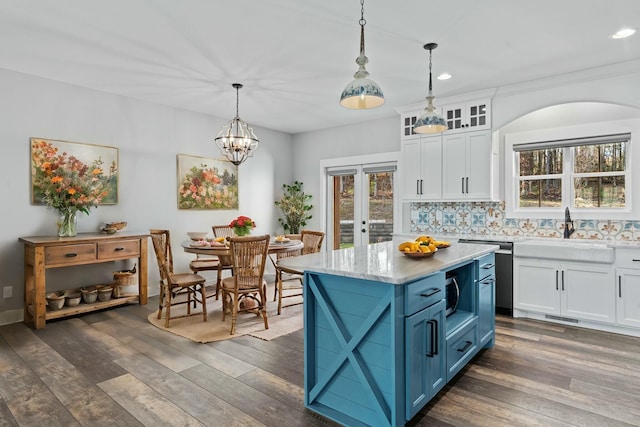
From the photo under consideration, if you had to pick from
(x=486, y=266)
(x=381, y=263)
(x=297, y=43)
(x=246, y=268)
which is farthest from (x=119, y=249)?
(x=486, y=266)

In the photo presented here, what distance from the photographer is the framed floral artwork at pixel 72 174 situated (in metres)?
4.19

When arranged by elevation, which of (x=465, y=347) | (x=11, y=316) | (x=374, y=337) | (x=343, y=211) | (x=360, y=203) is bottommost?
(x=11, y=316)

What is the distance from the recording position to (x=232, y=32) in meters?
3.16

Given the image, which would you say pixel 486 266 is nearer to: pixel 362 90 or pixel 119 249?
pixel 362 90

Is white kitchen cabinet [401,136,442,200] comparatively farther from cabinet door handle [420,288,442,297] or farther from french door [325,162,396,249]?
cabinet door handle [420,288,442,297]

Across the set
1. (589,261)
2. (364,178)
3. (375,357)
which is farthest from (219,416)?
(364,178)

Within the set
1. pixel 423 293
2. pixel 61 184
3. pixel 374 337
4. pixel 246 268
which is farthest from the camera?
pixel 61 184

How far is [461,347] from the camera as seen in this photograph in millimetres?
2715

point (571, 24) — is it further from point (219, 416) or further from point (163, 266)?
point (163, 266)

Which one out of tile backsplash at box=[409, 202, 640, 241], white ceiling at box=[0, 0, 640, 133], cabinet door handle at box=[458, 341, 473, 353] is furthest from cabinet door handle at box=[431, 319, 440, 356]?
tile backsplash at box=[409, 202, 640, 241]

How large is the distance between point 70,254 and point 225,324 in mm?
1808

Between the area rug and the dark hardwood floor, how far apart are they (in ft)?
0.50

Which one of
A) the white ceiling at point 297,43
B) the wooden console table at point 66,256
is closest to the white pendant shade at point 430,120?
the white ceiling at point 297,43

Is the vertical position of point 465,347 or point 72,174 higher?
point 72,174
